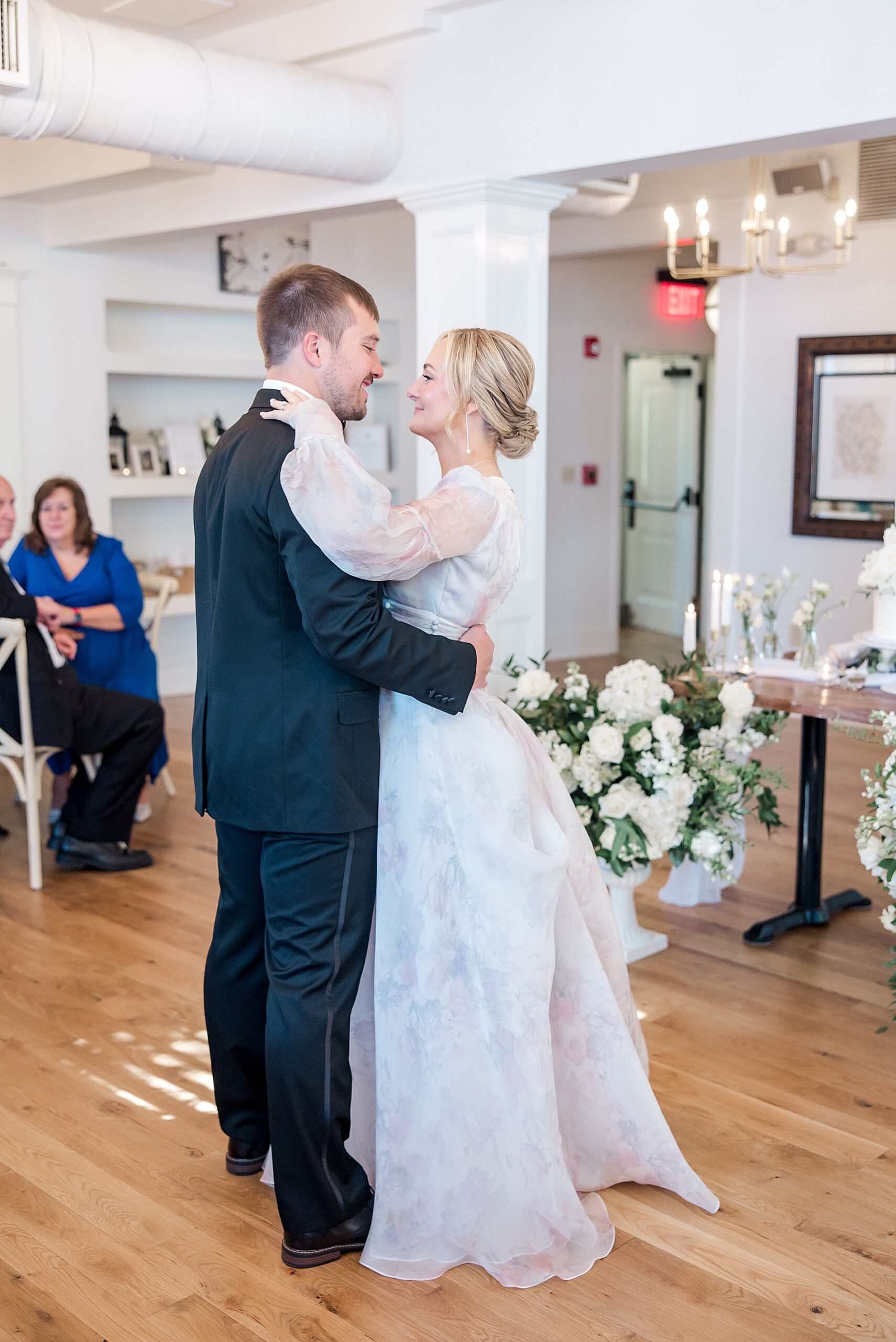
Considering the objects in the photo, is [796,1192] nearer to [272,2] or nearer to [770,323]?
[272,2]

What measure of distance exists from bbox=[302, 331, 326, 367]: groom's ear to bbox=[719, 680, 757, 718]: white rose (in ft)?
5.89

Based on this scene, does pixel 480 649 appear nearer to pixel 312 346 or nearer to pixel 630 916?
pixel 312 346

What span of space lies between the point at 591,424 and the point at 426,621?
7459mm

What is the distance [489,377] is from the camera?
2.29 metres

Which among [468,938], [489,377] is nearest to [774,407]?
[489,377]

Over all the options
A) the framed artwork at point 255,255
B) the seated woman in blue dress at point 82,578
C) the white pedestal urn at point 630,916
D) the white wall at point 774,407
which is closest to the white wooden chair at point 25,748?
the seated woman in blue dress at point 82,578

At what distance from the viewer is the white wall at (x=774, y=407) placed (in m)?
7.03

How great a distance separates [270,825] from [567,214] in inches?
180

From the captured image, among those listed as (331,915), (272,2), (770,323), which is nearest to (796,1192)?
(331,915)

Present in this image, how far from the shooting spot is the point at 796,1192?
262cm

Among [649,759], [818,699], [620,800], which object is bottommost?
[620,800]

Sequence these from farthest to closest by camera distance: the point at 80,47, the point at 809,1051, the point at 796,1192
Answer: the point at 80,47 < the point at 809,1051 < the point at 796,1192

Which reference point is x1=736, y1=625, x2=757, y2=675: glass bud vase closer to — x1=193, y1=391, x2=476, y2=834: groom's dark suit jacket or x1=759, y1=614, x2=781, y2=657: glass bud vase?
x1=759, y1=614, x2=781, y2=657: glass bud vase

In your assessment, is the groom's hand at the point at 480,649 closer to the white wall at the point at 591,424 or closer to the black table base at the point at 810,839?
the black table base at the point at 810,839
